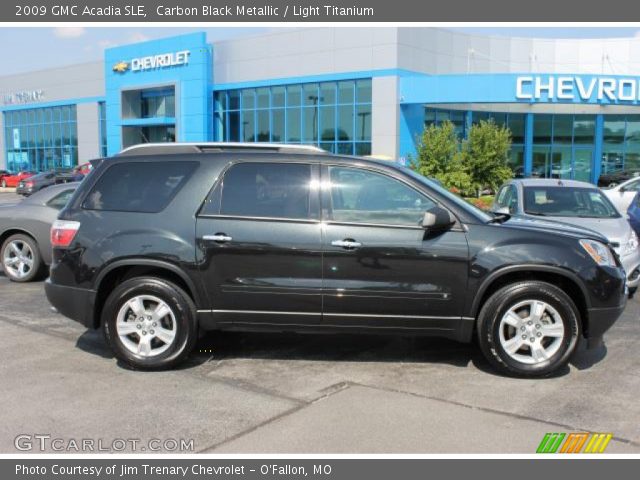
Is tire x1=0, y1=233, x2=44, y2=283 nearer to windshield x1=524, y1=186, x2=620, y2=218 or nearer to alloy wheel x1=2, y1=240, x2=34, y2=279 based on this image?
alloy wheel x1=2, y1=240, x2=34, y2=279

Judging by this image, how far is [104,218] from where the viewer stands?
5.55 meters

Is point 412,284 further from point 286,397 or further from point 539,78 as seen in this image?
point 539,78

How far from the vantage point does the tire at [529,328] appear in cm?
519

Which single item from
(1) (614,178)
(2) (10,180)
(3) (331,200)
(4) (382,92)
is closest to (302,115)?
(4) (382,92)

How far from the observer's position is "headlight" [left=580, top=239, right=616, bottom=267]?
5275 millimetres

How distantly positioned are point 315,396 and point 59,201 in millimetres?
6589

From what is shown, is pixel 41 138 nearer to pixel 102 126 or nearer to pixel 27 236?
pixel 102 126

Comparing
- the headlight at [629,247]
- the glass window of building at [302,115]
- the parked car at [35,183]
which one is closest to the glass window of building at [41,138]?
the parked car at [35,183]

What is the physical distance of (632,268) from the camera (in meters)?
8.12

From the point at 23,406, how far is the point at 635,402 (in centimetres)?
447

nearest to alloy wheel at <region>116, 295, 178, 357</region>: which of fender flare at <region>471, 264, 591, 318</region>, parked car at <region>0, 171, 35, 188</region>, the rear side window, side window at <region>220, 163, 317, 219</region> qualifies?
the rear side window

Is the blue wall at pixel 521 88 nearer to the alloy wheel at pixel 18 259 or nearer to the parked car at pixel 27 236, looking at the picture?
the parked car at pixel 27 236

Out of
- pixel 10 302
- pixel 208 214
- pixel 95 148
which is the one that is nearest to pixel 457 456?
pixel 208 214

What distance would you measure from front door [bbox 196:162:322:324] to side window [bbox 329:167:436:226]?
20 cm
